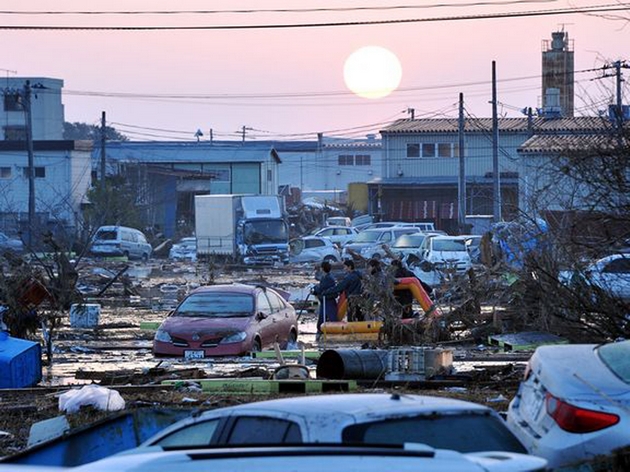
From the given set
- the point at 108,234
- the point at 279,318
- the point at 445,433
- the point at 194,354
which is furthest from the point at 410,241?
the point at 445,433

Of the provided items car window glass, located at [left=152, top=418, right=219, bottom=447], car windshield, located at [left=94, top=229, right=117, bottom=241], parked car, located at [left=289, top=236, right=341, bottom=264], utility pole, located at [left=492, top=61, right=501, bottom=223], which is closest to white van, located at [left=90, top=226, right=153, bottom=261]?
car windshield, located at [left=94, top=229, right=117, bottom=241]

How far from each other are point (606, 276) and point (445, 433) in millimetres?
10202

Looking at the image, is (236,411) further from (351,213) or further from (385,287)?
(351,213)

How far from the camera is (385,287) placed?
23.4 metres

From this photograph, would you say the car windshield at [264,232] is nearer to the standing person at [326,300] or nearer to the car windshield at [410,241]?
the car windshield at [410,241]

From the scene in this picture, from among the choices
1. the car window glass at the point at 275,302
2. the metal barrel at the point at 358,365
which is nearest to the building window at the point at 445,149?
the car window glass at the point at 275,302

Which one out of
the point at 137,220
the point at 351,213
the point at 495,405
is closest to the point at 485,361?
the point at 495,405

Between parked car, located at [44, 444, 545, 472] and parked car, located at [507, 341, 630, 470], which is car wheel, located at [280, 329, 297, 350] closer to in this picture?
parked car, located at [507, 341, 630, 470]

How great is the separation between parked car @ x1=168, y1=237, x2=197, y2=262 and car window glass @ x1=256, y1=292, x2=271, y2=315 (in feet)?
122

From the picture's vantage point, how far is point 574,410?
793 centimetres

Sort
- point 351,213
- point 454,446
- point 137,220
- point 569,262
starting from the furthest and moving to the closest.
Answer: point 351,213 < point 137,220 < point 569,262 < point 454,446

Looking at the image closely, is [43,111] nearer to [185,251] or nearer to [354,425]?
[185,251]

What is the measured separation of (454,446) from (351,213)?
8236cm

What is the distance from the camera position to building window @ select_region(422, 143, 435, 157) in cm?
7756
